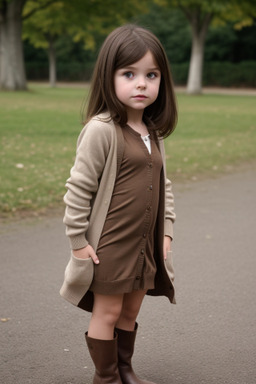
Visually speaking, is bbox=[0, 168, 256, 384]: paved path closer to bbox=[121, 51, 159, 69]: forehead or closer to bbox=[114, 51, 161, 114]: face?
bbox=[114, 51, 161, 114]: face

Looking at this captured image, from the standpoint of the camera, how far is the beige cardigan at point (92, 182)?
2.38 meters

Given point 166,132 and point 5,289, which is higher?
point 166,132

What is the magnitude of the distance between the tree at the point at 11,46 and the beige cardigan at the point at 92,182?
28946 mm

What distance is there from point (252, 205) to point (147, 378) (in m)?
4.07

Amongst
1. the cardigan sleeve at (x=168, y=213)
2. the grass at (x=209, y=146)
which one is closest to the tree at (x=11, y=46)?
the grass at (x=209, y=146)

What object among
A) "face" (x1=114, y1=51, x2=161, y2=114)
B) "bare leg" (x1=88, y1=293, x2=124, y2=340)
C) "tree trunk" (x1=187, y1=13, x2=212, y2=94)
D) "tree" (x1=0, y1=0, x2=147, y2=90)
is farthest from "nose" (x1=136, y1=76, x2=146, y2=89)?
"tree trunk" (x1=187, y1=13, x2=212, y2=94)

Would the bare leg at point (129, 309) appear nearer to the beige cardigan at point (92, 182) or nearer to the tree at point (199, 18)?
the beige cardigan at point (92, 182)

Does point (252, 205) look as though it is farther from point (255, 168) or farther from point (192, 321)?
point (192, 321)

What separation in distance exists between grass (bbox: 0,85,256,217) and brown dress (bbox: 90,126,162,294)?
3.63 m

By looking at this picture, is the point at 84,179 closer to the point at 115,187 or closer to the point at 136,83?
the point at 115,187

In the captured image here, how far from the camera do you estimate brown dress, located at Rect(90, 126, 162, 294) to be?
2.44m

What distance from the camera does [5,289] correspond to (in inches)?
157

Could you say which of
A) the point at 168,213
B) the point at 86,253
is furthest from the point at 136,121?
the point at 86,253

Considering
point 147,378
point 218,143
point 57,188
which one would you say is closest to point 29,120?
point 218,143
